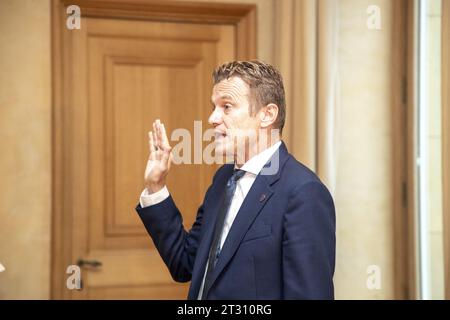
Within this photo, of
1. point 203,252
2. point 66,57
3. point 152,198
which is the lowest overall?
point 203,252

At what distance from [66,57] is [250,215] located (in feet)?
5.74

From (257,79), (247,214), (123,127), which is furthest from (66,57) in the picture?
(247,214)

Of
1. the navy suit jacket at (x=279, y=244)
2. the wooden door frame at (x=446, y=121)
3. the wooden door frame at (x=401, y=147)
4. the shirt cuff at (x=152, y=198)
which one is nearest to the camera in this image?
the navy suit jacket at (x=279, y=244)

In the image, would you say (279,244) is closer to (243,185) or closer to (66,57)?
(243,185)

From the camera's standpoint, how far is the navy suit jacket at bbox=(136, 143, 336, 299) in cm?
121

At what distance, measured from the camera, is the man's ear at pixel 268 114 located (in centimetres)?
139

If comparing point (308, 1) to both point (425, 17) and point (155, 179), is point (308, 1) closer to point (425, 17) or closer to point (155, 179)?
point (425, 17)

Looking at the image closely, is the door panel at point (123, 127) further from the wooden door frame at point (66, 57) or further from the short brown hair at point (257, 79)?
the short brown hair at point (257, 79)

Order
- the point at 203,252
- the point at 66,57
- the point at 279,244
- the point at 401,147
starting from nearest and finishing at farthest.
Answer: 1. the point at 279,244
2. the point at 203,252
3. the point at 66,57
4. the point at 401,147

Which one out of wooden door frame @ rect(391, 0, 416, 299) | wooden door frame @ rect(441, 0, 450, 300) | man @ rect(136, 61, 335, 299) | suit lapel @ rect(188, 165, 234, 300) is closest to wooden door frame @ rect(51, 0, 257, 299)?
wooden door frame @ rect(391, 0, 416, 299)

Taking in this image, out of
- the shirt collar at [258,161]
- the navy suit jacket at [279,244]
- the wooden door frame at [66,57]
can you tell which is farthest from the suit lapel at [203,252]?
the wooden door frame at [66,57]

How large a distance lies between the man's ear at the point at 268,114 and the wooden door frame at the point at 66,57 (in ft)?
4.85

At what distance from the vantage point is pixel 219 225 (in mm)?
1365
